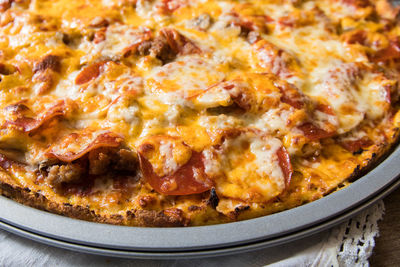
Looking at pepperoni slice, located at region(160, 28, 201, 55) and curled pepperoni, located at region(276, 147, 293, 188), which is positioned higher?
pepperoni slice, located at region(160, 28, 201, 55)

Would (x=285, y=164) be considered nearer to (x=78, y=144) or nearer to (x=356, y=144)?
(x=356, y=144)

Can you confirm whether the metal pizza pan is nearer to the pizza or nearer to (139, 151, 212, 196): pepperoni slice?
the pizza

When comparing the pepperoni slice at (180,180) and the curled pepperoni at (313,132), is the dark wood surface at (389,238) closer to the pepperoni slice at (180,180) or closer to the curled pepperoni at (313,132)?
the curled pepperoni at (313,132)

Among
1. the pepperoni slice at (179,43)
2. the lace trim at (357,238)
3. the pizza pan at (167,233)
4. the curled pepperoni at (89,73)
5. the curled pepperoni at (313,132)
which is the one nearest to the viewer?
the pizza pan at (167,233)

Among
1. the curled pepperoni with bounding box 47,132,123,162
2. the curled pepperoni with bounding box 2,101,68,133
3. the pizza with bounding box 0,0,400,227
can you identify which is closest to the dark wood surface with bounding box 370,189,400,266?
the pizza with bounding box 0,0,400,227

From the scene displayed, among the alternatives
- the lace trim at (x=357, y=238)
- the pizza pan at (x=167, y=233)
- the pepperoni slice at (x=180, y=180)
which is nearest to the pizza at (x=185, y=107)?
the pepperoni slice at (x=180, y=180)

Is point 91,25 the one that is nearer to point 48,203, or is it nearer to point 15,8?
point 15,8
